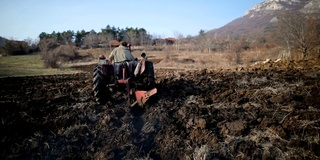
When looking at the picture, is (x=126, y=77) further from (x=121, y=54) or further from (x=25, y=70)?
(x=25, y=70)

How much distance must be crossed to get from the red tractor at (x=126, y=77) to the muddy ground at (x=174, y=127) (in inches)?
14.0

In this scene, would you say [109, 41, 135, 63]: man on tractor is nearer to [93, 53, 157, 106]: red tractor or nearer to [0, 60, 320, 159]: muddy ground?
[93, 53, 157, 106]: red tractor

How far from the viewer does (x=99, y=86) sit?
6.30m

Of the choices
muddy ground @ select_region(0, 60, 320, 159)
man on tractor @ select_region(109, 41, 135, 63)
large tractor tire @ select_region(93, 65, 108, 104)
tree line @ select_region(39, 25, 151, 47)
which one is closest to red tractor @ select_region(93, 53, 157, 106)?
large tractor tire @ select_region(93, 65, 108, 104)

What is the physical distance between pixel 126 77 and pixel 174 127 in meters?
2.13

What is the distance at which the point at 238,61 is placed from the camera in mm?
23281

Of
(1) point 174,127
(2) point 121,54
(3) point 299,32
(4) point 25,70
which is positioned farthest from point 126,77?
(4) point 25,70

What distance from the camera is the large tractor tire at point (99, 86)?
630 cm

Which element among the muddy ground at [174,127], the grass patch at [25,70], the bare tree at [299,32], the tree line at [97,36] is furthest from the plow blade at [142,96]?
the tree line at [97,36]

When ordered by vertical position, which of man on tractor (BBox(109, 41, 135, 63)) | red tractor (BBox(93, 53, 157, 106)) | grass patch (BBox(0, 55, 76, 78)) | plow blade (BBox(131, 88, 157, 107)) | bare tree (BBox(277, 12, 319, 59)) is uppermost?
bare tree (BBox(277, 12, 319, 59))

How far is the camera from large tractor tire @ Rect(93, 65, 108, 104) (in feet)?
20.7

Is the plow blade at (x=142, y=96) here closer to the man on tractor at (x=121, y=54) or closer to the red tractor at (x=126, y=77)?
the red tractor at (x=126, y=77)

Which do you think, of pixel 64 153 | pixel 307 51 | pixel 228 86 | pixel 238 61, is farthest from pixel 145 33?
pixel 64 153

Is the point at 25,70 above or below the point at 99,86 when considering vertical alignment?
below
